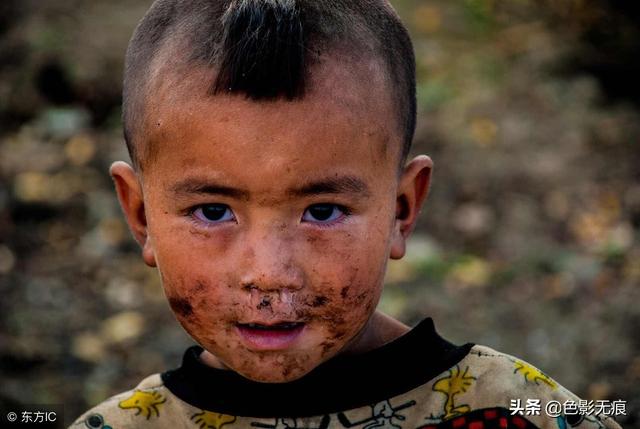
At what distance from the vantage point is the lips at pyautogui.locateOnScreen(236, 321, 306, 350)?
1.96 m

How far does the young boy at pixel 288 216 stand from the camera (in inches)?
74.3

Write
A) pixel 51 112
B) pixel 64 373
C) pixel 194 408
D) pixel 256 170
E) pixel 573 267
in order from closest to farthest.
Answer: pixel 256 170 < pixel 194 408 < pixel 64 373 < pixel 573 267 < pixel 51 112

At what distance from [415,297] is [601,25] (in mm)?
1942

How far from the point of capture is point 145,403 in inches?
88.7

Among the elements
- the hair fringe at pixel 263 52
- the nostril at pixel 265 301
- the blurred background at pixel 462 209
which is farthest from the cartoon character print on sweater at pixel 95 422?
the blurred background at pixel 462 209

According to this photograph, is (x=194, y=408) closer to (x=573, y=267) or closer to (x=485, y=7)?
(x=573, y=267)

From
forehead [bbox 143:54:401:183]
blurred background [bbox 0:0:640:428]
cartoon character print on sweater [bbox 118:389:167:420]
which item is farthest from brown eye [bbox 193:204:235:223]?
blurred background [bbox 0:0:640:428]

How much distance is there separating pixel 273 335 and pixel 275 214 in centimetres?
25

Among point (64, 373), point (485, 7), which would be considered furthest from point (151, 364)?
point (485, 7)

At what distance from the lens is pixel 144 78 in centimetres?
206

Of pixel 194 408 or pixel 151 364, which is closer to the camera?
pixel 194 408

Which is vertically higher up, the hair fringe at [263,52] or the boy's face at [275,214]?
the hair fringe at [263,52]

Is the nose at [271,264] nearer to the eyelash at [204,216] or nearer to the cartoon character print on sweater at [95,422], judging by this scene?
the eyelash at [204,216]

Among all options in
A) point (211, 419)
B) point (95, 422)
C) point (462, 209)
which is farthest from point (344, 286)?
point (462, 209)
